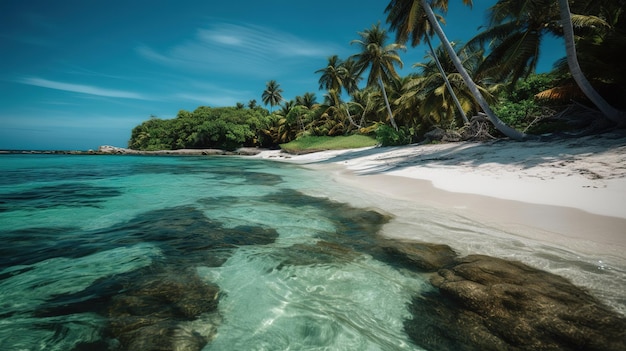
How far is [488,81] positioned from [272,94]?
150ft

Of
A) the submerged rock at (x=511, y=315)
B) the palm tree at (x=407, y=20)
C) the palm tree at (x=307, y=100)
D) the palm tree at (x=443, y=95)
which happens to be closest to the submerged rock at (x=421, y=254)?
the submerged rock at (x=511, y=315)

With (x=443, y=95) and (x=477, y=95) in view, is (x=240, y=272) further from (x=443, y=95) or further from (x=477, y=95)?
(x=443, y=95)

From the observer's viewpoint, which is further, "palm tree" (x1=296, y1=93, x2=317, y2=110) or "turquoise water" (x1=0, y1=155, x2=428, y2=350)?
"palm tree" (x1=296, y1=93, x2=317, y2=110)

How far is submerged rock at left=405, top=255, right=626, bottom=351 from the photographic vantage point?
1940mm

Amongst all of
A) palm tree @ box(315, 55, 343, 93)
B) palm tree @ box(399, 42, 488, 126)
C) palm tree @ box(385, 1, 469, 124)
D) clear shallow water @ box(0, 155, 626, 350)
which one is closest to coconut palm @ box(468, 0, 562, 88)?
palm tree @ box(385, 1, 469, 124)

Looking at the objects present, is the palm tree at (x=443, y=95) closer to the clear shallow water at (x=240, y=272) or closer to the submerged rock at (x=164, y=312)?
the clear shallow water at (x=240, y=272)

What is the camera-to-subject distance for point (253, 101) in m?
63.7

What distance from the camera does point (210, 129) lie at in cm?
4566

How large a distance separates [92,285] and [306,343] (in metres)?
2.59

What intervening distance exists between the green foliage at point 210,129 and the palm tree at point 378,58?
2464 centimetres

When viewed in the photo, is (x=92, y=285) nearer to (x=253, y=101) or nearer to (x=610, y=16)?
(x=610, y=16)

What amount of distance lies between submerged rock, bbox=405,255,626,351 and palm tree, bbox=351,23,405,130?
84.7 ft

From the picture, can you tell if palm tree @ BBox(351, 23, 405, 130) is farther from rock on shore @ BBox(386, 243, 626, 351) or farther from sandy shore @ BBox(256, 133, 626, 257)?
rock on shore @ BBox(386, 243, 626, 351)

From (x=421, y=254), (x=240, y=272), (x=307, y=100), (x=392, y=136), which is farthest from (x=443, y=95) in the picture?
(x=307, y=100)
